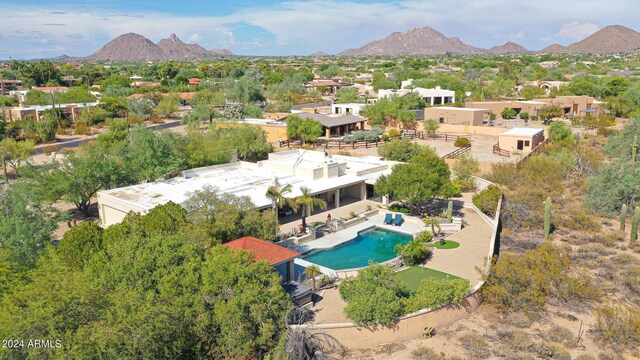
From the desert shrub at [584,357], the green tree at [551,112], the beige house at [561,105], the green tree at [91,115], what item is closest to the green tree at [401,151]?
the desert shrub at [584,357]

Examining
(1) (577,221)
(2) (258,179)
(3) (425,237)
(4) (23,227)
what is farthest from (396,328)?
(2) (258,179)

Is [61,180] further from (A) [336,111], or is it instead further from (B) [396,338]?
(A) [336,111]

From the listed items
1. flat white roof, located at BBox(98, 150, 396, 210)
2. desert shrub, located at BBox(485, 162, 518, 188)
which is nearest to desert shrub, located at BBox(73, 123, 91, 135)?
flat white roof, located at BBox(98, 150, 396, 210)

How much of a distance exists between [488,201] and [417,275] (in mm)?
10868

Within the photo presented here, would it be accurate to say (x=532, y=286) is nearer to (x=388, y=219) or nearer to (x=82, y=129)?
(x=388, y=219)

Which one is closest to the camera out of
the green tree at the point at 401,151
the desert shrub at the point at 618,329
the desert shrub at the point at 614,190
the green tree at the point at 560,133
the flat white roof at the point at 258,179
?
the desert shrub at the point at 618,329

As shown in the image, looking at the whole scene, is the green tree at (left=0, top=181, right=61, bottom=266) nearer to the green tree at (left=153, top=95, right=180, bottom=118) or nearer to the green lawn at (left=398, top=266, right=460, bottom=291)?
the green lawn at (left=398, top=266, right=460, bottom=291)

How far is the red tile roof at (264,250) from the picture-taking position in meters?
20.8

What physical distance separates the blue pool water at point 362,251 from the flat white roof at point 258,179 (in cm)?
439

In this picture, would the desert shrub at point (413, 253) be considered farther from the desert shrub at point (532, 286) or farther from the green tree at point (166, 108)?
the green tree at point (166, 108)

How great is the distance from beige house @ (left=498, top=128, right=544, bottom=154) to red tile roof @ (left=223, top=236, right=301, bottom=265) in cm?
3434

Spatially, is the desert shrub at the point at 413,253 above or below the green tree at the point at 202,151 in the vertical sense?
below

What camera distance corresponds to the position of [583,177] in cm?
3972

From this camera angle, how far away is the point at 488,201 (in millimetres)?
31875
